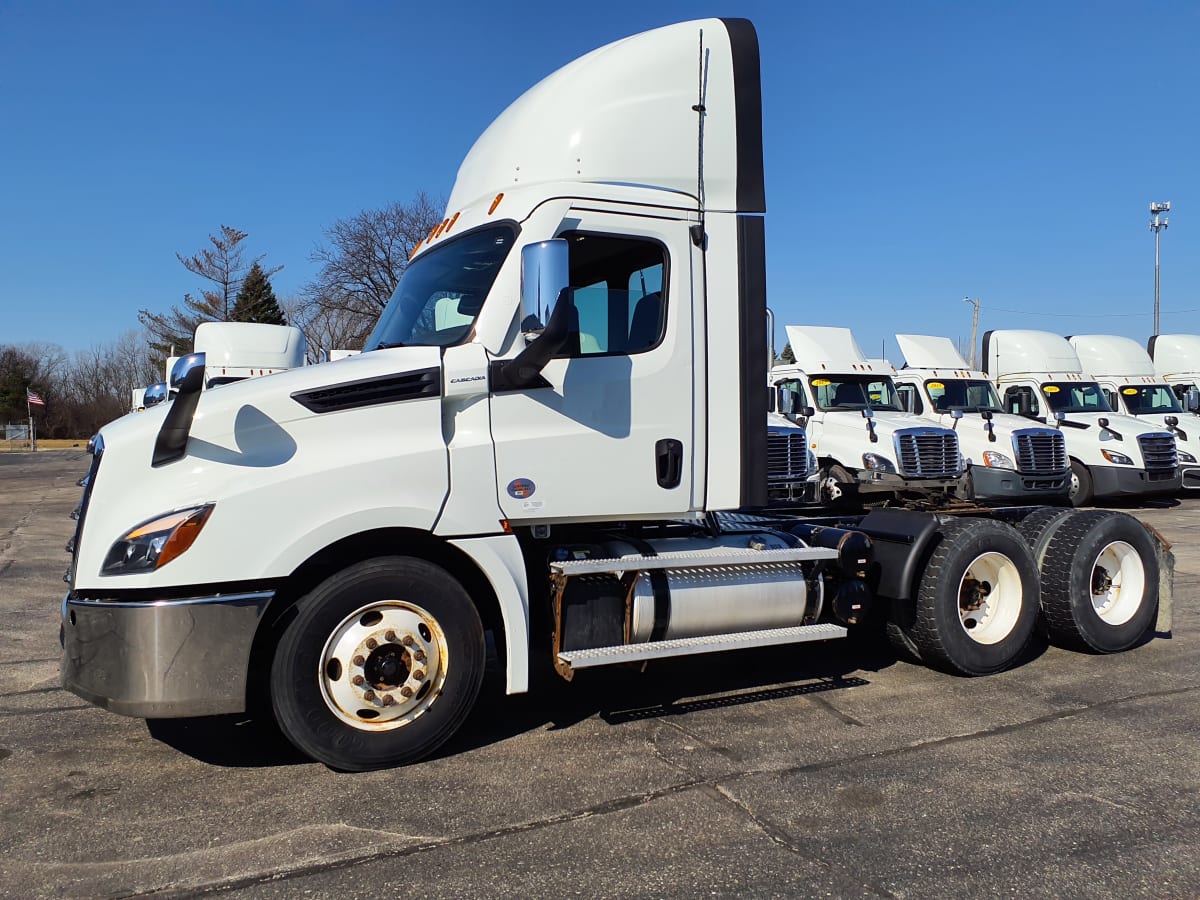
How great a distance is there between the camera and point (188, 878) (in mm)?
3365

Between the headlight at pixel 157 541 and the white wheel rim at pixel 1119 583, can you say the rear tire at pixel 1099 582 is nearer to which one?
the white wheel rim at pixel 1119 583

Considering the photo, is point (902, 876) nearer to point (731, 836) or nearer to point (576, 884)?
point (731, 836)

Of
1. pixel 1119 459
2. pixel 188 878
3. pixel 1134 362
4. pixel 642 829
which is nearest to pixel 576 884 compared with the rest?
pixel 642 829

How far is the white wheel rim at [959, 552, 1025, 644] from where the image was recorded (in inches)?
243

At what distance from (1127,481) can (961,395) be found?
3.28 meters

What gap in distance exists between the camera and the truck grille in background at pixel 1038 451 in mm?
14992

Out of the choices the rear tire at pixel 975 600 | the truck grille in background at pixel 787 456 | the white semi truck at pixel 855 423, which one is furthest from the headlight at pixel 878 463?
the rear tire at pixel 975 600

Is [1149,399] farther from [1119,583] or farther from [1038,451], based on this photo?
[1119,583]

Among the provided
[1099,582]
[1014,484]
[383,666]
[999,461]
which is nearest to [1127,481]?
[999,461]

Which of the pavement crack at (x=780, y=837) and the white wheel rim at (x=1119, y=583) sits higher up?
the white wheel rim at (x=1119, y=583)

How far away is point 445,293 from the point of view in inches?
195

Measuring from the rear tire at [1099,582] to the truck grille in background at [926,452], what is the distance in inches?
264

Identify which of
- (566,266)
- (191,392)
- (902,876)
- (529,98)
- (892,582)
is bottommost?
(902,876)

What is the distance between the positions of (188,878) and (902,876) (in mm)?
2633
